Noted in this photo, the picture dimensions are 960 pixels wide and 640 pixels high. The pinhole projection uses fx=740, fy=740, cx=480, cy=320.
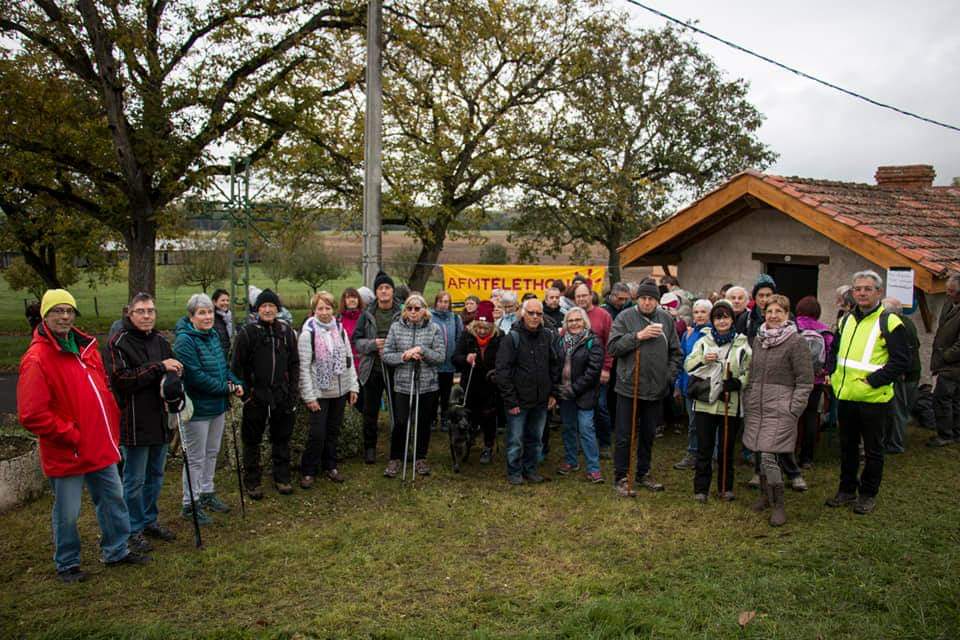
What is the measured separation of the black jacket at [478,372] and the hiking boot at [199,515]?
2.75m

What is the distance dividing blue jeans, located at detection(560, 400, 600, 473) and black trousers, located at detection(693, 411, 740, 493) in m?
0.95

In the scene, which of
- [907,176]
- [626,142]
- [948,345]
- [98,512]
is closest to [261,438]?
[98,512]

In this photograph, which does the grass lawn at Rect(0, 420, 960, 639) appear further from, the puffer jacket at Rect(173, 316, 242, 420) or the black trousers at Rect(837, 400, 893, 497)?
the puffer jacket at Rect(173, 316, 242, 420)

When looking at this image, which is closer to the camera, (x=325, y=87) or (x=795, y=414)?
(x=795, y=414)

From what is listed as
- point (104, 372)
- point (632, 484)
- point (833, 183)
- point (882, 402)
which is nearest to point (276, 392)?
point (104, 372)

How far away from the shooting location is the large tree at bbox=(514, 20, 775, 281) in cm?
1983

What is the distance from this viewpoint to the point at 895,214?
382 inches

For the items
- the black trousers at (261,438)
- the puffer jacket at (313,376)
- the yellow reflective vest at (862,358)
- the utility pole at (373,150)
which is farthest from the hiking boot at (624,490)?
the utility pole at (373,150)

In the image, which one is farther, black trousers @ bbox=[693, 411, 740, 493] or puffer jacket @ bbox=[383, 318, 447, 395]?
puffer jacket @ bbox=[383, 318, 447, 395]

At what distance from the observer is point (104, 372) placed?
195 inches

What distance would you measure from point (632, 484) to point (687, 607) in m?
2.35

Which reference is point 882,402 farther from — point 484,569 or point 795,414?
point 484,569

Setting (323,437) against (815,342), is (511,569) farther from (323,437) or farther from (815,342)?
(815,342)

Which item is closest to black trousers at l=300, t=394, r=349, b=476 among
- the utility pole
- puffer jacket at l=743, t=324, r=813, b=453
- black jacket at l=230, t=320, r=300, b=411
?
black jacket at l=230, t=320, r=300, b=411
